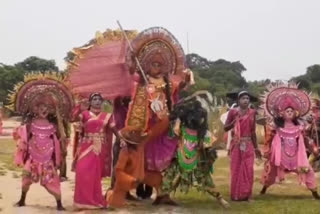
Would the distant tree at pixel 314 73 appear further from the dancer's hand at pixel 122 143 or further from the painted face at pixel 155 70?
the dancer's hand at pixel 122 143

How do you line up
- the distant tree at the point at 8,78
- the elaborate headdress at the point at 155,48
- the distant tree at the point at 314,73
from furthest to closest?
the distant tree at the point at 8,78 < the distant tree at the point at 314,73 < the elaborate headdress at the point at 155,48

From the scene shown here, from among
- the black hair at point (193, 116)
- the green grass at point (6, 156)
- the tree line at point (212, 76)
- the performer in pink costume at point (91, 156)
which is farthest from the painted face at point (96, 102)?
the tree line at point (212, 76)

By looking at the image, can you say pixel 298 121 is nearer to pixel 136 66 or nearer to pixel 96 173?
pixel 136 66

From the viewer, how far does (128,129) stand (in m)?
9.40

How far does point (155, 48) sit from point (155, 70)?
0.35 meters

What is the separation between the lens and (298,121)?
10641 millimetres

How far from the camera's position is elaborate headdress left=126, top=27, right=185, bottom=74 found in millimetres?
9719

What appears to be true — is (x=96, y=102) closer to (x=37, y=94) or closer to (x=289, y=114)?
(x=37, y=94)

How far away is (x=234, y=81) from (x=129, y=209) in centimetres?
4082

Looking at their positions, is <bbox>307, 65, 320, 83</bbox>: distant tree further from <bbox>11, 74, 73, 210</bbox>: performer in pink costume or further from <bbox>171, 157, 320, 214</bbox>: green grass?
Answer: <bbox>11, 74, 73, 210</bbox>: performer in pink costume

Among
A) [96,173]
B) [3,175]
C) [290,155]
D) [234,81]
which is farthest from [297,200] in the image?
[234,81]

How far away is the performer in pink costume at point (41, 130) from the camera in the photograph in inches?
361

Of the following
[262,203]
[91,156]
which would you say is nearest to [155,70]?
[91,156]

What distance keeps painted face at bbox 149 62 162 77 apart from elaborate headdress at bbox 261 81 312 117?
6.95ft
